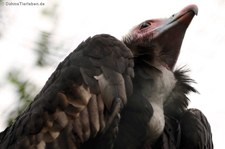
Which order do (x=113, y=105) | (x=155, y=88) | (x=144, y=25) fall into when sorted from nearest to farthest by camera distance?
(x=113, y=105) → (x=155, y=88) → (x=144, y=25)

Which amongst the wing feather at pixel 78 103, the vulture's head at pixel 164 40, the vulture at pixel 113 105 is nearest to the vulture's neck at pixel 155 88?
the vulture at pixel 113 105

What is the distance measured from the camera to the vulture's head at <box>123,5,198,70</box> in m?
6.62

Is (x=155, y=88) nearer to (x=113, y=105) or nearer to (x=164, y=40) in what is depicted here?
(x=164, y=40)

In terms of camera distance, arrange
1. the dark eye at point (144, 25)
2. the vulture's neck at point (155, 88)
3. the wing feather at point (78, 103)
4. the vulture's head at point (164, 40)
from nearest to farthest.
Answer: the wing feather at point (78, 103)
the vulture's neck at point (155, 88)
the vulture's head at point (164, 40)
the dark eye at point (144, 25)

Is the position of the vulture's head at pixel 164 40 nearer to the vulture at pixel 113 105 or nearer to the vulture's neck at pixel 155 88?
the vulture at pixel 113 105

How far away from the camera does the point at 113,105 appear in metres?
5.56

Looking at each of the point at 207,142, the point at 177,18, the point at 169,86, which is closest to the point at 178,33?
the point at 177,18

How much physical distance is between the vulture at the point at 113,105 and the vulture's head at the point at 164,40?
14 millimetres

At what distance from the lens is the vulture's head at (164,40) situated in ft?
21.7

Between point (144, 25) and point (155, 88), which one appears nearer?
point (155, 88)

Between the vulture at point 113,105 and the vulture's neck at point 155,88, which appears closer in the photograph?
the vulture at point 113,105

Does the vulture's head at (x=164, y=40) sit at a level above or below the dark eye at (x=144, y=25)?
above

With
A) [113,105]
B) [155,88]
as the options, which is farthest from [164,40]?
[113,105]

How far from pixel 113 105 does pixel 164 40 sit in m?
1.67
